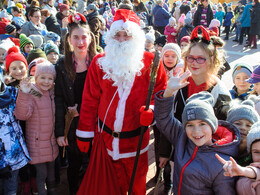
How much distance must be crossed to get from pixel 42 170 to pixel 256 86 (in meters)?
2.65

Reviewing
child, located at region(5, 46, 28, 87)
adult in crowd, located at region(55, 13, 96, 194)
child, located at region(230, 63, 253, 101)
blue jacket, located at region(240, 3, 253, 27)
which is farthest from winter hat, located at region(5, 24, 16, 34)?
blue jacket, located at region(240, 3, 253, 27)

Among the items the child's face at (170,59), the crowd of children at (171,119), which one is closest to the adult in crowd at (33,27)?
the crowd of children at (171,119)

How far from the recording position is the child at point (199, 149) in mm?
1820

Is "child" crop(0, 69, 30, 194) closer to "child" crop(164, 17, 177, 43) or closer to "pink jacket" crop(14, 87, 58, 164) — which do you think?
"pink jacket" crop(14, 87, 58, 164)

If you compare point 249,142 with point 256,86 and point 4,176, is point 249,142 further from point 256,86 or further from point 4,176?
point 4,176

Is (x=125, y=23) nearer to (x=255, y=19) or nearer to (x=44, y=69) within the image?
(x=44, y=69)

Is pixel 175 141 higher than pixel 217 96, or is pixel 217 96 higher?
pixel 217 96

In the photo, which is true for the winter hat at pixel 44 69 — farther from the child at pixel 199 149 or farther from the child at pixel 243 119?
the child at pixel 243 119

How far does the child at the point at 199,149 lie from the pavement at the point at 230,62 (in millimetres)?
1480

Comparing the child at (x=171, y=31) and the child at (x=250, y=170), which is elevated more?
the child at (x=171, y=31)

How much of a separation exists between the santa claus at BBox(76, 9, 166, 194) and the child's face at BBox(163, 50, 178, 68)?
1.09 m

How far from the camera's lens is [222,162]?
1.67m

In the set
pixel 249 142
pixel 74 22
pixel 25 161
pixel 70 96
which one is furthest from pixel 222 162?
pixel 74 22

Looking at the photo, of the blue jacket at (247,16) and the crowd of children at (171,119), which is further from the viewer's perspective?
the blue jacket at (247,16)
